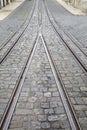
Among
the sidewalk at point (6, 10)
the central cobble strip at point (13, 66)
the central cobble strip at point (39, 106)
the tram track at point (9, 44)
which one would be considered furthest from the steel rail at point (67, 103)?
the sidewalk at point (6, 10)

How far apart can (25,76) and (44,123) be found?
3297 mm

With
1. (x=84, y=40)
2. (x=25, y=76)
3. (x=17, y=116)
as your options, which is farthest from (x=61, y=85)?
(x=84, y=40)

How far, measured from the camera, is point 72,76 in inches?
359

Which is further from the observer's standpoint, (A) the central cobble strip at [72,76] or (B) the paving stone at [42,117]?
(A) the central cobble strip at [72,76]

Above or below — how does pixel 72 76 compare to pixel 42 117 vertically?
below

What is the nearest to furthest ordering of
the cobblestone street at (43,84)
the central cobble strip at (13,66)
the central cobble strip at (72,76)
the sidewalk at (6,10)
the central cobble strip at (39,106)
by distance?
the central cobble strip at (39,106), the cobblestone street at (43,84), the central cobble strip at (72,76), the central cobble strip at (13,66), the sidewalk at (6,10)

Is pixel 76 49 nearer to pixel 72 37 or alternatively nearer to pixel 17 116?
pixel 72 37

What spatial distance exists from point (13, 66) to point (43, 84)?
8.05 feet

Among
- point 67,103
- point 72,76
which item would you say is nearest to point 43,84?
point 72,76

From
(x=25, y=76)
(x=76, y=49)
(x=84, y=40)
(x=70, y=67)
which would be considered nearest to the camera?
(x=25, y=76)

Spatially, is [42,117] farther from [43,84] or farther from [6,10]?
[6,10]

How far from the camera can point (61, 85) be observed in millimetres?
8031

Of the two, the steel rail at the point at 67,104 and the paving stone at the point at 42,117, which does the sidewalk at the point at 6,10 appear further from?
the paving stone at the point at 42,117

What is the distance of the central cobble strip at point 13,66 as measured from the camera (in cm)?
761
